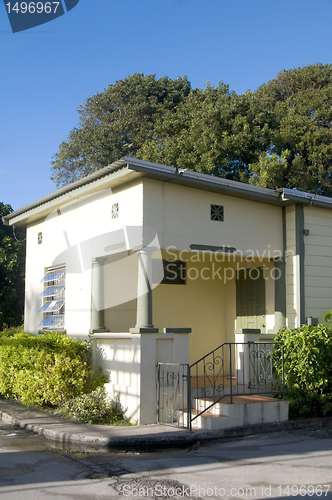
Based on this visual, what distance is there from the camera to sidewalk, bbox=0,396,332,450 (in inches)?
260

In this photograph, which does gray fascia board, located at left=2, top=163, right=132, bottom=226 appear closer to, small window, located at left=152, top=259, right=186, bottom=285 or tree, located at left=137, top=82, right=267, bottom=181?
small window, located at left=152, top=259, right=186, bottom=285

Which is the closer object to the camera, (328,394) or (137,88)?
(328,394)

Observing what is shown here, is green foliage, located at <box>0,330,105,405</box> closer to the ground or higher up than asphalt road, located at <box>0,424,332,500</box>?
higher up

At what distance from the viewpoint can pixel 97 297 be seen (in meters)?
9.47

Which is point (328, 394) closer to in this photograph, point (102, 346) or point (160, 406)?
point (160, 406)

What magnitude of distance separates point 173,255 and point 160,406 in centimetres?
371

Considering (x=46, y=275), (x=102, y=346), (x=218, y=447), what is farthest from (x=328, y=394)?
(x=46, y=275)

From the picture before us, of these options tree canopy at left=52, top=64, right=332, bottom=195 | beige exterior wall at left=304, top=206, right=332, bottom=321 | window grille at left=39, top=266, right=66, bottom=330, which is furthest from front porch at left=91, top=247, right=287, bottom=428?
tree canopy at left=52, top=64, right=332, bottom=195

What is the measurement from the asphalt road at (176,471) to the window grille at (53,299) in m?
4.08

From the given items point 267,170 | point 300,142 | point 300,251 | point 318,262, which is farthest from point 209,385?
point 300,142

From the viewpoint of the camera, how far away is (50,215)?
38.3 feet

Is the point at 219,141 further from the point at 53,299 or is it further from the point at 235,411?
the point at 235,411

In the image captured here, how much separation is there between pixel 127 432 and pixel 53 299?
5.12 metres

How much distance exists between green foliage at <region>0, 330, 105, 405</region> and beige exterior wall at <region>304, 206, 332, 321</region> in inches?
178
